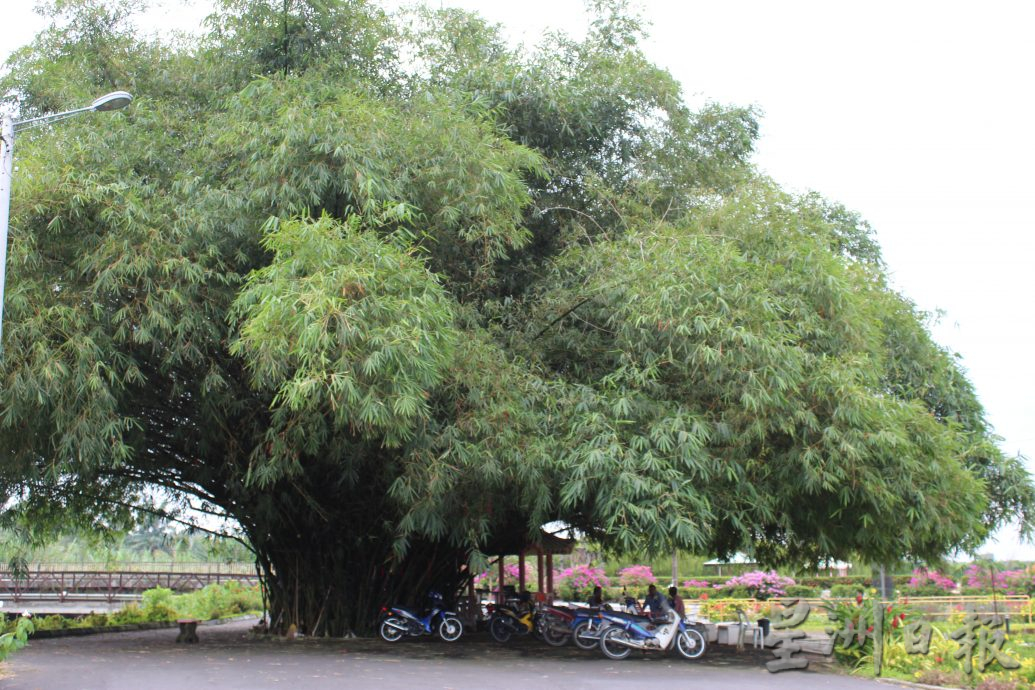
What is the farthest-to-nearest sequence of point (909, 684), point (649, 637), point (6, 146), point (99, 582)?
point (99, 582) < point (649, 637) < point (909, 684) < point (6, 146)

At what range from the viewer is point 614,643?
12.0m

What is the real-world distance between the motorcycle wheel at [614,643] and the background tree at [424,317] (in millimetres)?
1353

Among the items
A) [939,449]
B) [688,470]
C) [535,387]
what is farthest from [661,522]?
[939,449]

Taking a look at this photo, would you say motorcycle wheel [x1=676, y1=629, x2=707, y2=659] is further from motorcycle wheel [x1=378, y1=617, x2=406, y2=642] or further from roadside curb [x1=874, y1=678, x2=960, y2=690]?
motorcycle wheel [x1=378, y1=617, x2=406, y2=642]

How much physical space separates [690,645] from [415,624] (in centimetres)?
390

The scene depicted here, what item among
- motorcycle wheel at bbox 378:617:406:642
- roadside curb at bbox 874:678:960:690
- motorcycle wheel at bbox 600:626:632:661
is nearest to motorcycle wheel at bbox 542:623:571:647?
motorcycle wheel at bbox 600:626:632:661

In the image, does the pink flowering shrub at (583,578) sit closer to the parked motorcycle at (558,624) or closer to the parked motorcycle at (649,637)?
the parked motorcycle at (558,624)

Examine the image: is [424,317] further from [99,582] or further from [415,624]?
[99,582]

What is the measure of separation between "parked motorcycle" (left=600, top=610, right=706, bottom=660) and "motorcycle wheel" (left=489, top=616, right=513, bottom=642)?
297 centimetres

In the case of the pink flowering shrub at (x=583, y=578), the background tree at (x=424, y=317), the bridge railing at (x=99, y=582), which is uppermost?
the background tree at (x=424, y=317)

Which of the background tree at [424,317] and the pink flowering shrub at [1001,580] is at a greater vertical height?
the background tree at [424,317]

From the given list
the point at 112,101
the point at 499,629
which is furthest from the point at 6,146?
the point at 499,629

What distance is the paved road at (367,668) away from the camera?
29.8ft

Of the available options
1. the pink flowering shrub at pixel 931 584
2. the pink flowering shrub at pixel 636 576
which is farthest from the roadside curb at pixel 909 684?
the pink flowering shrub at pixel 931 584
